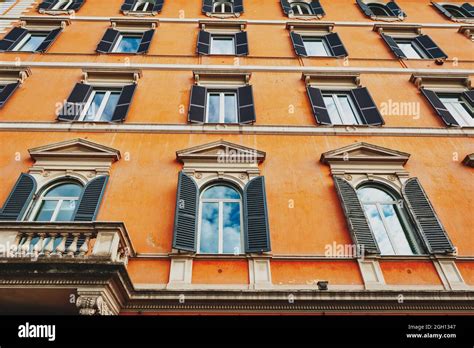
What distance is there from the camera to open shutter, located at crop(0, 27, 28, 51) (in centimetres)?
1206

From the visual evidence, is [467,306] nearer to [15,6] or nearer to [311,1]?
[311,1]

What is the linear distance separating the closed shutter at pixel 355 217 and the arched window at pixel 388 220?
0.26m

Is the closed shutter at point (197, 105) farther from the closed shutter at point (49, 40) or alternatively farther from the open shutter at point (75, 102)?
the closed shutter at point (49, 40)

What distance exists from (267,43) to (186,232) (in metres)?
7.95

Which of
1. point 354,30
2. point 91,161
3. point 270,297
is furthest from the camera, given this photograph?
point 354,30

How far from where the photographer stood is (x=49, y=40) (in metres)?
12.2

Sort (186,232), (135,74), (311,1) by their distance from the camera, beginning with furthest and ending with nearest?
(311,1)
(135,74)
(186,232)

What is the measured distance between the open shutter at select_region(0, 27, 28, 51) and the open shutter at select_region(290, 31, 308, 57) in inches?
353

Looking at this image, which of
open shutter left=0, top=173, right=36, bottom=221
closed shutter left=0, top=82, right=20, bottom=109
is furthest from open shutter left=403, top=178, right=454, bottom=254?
closed shutter left=0, top=82, right=20, bottom=109

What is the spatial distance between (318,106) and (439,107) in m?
3.21

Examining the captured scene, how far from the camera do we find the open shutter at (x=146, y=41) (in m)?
12.0

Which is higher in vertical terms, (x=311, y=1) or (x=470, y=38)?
(x=311, y=1)
